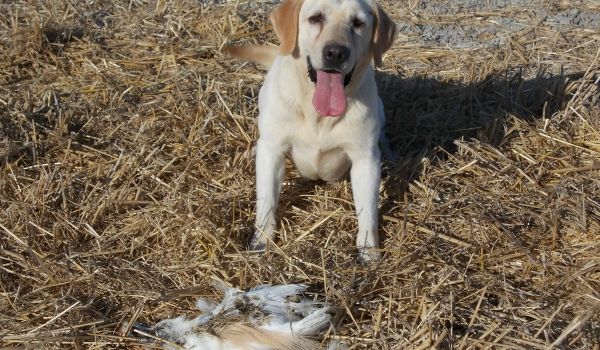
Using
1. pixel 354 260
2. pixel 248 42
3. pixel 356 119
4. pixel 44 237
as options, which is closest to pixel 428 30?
pixel 248 42

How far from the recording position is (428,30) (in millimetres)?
5355

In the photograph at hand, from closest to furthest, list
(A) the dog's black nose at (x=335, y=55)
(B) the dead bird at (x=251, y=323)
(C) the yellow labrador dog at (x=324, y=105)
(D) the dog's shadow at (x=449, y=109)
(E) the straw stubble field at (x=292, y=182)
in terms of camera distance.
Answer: (B) the dead bird at (x=251, y=323), (E) the straw stubble field at (x=292, y=182), (A) the dog's black nose at (x=335, y=55), (C) the yellow labrador dog at (x=324, y=105), (D) the dog's shadow at (x=449, y=109)

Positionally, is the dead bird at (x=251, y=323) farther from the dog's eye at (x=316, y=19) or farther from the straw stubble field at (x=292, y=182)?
the dog's eye at (x=316, y=19)

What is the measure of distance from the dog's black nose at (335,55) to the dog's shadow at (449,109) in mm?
875

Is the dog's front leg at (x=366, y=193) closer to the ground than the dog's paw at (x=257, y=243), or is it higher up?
higher up

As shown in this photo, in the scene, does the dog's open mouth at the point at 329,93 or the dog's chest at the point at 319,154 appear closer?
the dog's open mouth at the point at 329,93

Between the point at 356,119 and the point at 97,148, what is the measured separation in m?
1.42

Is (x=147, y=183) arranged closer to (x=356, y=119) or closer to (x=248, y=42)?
(x=356, y=119)

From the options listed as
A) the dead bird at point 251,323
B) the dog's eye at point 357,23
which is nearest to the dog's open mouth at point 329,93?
the dog's eye at point 357,23

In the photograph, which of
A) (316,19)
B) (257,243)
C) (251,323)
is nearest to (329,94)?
(316,19)

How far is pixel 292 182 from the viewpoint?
383 centimetres

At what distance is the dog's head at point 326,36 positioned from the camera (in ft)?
10.4

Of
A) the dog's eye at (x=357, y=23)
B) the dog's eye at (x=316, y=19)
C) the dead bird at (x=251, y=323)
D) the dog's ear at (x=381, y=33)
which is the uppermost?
the dog's eye at (x=316, y=19)

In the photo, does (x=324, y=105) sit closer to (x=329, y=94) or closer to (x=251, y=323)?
(x=329, y=94)
